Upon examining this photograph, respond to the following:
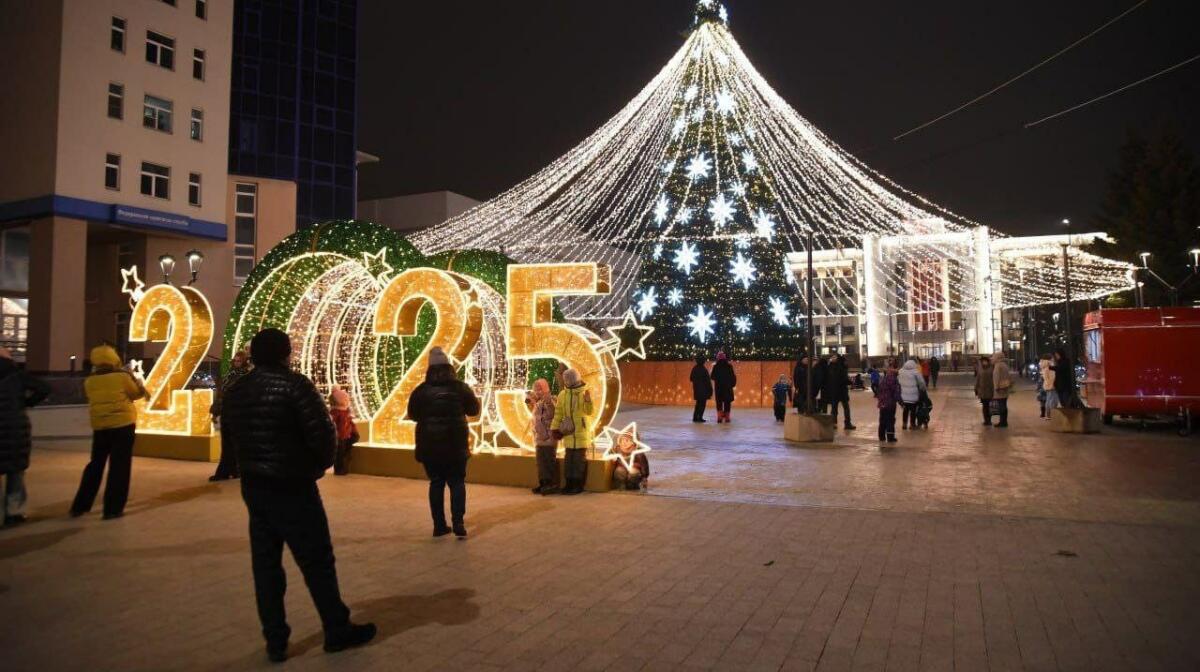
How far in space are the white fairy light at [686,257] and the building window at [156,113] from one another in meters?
22.5

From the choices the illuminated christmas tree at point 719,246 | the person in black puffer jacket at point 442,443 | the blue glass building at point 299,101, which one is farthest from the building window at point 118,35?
the person in black puffer jacket at point 442,443

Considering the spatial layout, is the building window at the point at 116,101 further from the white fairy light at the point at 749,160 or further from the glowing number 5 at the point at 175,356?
the white fairy light at the point at 749,160

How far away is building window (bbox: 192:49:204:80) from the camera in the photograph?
3428cm

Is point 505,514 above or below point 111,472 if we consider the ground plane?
below

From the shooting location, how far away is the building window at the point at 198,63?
112ft

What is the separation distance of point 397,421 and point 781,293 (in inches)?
693

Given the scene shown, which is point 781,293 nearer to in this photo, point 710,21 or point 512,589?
point 710,21

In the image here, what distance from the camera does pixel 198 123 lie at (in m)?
34.3

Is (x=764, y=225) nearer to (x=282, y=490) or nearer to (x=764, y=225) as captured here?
(x=764, y=225)

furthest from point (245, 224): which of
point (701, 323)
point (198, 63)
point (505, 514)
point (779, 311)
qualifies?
point (505, 514)

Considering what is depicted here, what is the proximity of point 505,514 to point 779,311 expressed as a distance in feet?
62.8

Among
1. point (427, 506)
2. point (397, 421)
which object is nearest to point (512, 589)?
point (427, 506)

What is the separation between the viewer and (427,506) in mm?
8734

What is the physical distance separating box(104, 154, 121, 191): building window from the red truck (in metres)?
33.4
